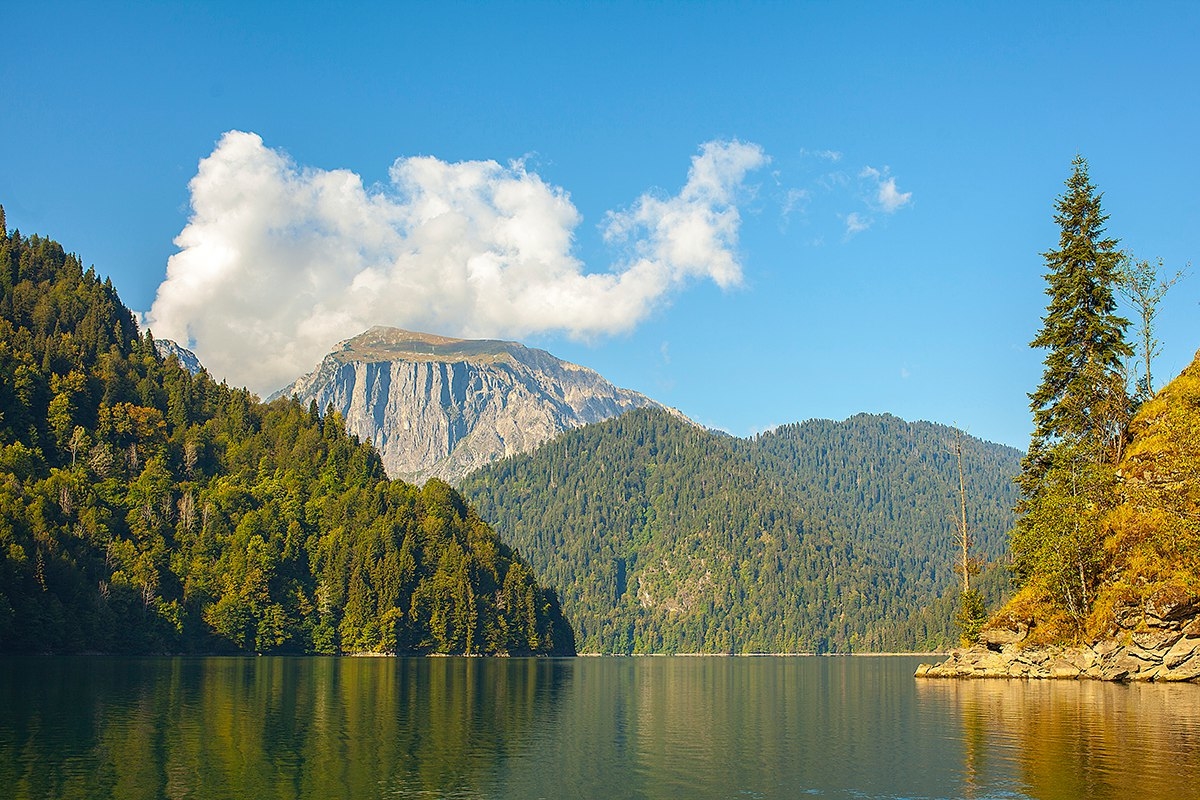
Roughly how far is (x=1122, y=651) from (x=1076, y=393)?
27789 mm

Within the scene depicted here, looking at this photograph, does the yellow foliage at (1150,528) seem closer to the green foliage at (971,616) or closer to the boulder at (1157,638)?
the boulder at (1157,638)

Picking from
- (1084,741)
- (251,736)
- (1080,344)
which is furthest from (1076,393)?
(251,736)

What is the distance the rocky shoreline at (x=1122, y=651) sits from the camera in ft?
290

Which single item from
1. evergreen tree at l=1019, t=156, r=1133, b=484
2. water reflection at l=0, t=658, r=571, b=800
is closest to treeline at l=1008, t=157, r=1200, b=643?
evergreen tree at l=1019, t=156, r=1133, b=484

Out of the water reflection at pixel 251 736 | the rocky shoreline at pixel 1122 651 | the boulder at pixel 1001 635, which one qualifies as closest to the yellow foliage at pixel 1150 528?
the rocky shoreline at pixel 1122 651

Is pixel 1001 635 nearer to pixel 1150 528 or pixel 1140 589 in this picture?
pixel 1140 589

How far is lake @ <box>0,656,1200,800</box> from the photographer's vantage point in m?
42.7

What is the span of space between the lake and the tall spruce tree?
1512 centimetres

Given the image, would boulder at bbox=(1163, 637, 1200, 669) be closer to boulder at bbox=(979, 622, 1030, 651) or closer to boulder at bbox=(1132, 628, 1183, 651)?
boulder at bbox=(1132, 628, 1183, 651)

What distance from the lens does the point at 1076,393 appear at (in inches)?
4269

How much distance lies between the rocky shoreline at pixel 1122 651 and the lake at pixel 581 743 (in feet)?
18.0

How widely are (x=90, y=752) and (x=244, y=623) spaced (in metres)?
152

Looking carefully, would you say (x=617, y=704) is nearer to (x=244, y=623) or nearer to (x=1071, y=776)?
(x=1071, y=776)

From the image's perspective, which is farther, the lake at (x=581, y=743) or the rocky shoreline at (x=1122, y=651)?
the rocky shoreline at (x=1122, y=651)
